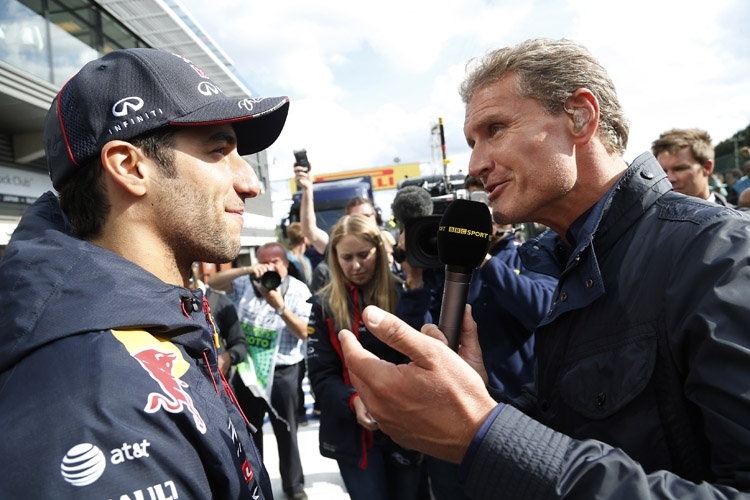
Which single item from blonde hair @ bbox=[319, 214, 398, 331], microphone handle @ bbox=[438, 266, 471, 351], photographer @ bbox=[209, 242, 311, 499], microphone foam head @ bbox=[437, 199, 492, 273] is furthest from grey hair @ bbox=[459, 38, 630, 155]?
photographer @ bbox=[209, 242, 311, 499]

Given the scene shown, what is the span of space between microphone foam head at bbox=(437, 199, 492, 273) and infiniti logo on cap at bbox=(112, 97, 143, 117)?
0.97 m

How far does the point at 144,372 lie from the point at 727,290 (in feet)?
3.66

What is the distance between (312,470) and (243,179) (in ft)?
13.4

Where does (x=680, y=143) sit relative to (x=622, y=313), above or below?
above

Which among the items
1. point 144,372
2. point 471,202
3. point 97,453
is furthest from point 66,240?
point 471,202

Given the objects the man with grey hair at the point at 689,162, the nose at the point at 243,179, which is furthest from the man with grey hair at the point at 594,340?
the man with grey hair at the point at 689,162

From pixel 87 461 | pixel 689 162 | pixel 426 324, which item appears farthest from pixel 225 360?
pixel 689 162

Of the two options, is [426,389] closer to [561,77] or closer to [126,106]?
[126,106]

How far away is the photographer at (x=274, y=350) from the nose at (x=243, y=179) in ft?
8.27

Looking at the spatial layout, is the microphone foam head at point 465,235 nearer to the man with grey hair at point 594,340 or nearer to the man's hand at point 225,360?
the man with grey hair at point 594,340

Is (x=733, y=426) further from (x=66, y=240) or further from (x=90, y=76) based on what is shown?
(x=90, y=76)

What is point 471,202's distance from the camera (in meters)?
1.74

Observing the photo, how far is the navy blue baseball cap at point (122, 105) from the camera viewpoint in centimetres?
126

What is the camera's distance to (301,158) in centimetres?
462
